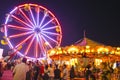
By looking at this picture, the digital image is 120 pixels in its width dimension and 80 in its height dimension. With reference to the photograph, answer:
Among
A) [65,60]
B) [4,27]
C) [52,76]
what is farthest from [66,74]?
[4,27]

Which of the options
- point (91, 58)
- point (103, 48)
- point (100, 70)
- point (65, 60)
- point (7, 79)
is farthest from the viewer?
point (65, 60)

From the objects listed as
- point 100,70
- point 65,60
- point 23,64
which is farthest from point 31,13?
point 23,64

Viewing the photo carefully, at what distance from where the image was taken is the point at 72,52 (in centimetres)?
2208

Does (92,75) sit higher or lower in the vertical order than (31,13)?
lower

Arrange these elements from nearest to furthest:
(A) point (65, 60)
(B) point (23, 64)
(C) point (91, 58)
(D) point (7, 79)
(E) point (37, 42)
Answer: (B) point (23, 64)
(D) point (7, 79)
(C) point (91, 58)
(A) point (65, 60)
(E) point (37, 42)

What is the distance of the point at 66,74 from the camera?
712 inches

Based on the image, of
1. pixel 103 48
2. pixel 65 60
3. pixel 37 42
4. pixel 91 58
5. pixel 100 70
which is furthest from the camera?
pixel 37 42

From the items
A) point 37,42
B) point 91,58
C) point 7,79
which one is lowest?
point 7,79

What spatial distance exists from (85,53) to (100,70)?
359 centimetres

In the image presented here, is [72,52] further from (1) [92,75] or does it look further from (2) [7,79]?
(2) [7,79]

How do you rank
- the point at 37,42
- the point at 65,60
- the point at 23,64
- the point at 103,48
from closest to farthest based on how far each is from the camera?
the point at 23,64
the point at 103,48
the point at 65,60
the point at 37,42

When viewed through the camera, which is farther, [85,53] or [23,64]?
[85,53]

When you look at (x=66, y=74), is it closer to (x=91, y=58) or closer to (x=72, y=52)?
(x=72, y=52)

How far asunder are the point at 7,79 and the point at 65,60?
34.6ft
